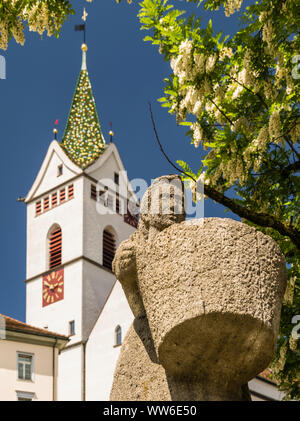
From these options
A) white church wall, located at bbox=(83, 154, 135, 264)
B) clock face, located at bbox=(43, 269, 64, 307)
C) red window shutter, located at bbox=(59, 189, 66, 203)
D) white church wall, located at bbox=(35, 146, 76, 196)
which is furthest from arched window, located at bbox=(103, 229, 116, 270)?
white church wall, located at bbox=(35, 146, 76, 196)

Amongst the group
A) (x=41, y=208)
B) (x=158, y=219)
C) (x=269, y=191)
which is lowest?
(x=158, y=219)

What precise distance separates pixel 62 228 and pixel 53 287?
4887mm

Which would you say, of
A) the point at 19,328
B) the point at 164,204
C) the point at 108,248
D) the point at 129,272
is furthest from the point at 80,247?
the point at 164,204

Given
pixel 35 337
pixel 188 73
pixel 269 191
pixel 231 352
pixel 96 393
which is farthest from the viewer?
pixel 96 393

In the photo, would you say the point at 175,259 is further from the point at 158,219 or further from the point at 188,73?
the point at 188,73

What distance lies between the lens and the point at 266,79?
930cm

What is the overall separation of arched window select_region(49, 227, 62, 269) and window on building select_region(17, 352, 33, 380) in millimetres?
20248

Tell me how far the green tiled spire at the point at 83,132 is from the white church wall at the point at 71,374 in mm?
17223

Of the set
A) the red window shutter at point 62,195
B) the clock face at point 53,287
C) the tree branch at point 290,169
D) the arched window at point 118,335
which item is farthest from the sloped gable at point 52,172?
the tree branch at point 290,169

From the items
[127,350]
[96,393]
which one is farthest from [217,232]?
[96,393]

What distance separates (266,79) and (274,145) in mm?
755

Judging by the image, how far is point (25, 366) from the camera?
37594 mm

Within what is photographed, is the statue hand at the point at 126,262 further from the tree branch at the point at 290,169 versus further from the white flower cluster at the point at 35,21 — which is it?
the white flower cluster at the point at 35,21

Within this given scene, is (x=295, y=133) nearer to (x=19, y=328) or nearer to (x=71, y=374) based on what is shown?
(x=19, y=328)
